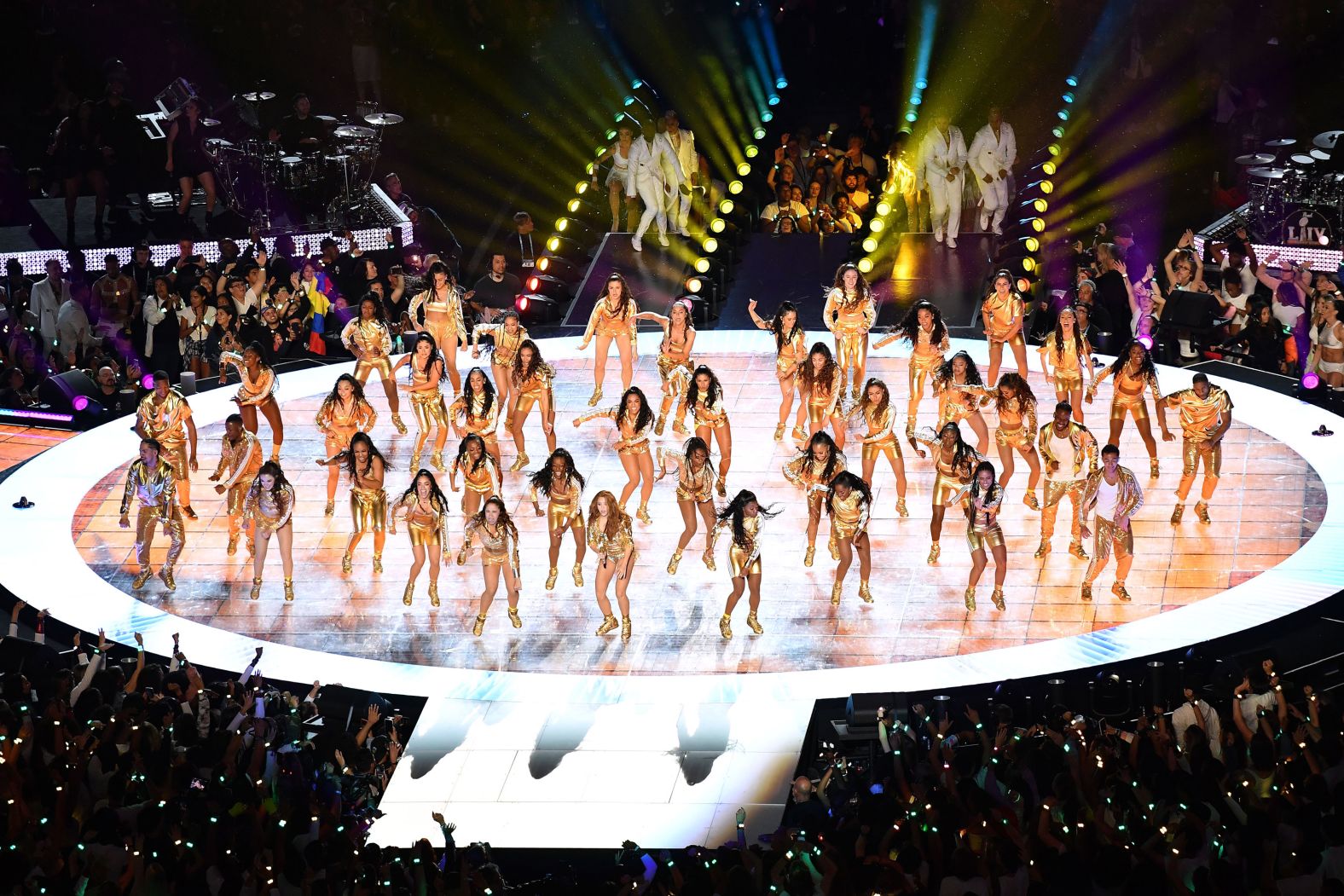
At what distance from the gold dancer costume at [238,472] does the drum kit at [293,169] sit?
Answer: 7.44m

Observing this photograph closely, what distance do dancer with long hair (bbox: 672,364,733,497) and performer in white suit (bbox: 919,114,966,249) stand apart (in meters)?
7.13

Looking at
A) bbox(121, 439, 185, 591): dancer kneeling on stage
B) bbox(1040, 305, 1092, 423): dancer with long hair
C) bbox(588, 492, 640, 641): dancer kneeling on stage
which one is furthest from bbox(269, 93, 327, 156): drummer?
bbox(588, 492, 640, 641): dancer kneeling on stage

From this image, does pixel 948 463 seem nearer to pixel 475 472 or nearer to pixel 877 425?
pixel 877 425

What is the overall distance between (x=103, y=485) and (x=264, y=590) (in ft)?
9.68

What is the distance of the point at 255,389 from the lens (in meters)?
15.0

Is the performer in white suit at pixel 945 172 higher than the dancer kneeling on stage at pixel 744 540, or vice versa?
the performer in white suit at pixel 945 172

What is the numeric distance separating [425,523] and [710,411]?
7.95 ft

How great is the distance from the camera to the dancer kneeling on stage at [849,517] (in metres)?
12.5

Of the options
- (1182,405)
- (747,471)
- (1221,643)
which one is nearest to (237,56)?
(747,471)

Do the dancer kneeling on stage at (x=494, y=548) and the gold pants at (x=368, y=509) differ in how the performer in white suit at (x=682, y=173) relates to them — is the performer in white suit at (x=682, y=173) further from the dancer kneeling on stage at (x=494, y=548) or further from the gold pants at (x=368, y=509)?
the dancer kneeling on stage at (x=494, y=548)

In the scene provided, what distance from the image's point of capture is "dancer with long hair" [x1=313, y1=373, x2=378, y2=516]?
14359 mm

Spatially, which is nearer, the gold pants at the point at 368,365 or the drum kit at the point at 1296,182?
the gold pants at the point at 368,365

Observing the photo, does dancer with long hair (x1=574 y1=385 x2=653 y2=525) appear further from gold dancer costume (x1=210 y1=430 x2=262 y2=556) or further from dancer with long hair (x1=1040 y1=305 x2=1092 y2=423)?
dancer with long hair (x1=1040 y1=305 x2=1092 y2=423)

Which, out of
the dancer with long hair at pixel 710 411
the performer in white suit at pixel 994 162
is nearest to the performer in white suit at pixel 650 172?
the performer in white suit at pixel 994 162
